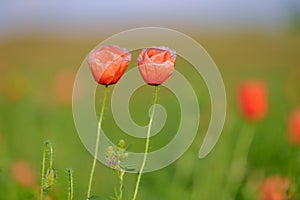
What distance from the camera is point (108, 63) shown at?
5.02 ft

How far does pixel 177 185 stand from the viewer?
3039mm

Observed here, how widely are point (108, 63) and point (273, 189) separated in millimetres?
1164

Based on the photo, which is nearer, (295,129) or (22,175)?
(22,175)

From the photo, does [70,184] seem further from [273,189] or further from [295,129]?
[295,129]

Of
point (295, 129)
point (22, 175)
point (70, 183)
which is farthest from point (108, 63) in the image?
point (295, 129)

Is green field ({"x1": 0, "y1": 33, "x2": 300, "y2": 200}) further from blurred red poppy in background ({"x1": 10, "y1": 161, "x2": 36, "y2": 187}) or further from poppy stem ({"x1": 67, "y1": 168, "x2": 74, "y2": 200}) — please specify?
poppy stem ({"x1": 67, "y1": 168, "x2": 74, "y2": 200})

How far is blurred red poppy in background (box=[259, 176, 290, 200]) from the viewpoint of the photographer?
2.37 meters

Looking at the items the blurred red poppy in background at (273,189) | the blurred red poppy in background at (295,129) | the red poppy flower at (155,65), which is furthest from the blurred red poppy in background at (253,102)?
the red poppy flower at (155,65)

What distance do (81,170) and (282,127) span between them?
165 cm

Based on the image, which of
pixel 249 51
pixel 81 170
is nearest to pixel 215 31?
pixel 249 51

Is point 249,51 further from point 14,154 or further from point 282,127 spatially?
point 14,154

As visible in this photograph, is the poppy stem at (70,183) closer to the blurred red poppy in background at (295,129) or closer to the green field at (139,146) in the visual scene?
the green field at (139,146)

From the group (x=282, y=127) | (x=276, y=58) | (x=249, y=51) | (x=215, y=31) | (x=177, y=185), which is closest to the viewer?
(x=177, y=185)

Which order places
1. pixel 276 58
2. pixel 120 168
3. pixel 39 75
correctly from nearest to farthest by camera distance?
pixel 120 168
pixel 39 75
pixel 276 58
